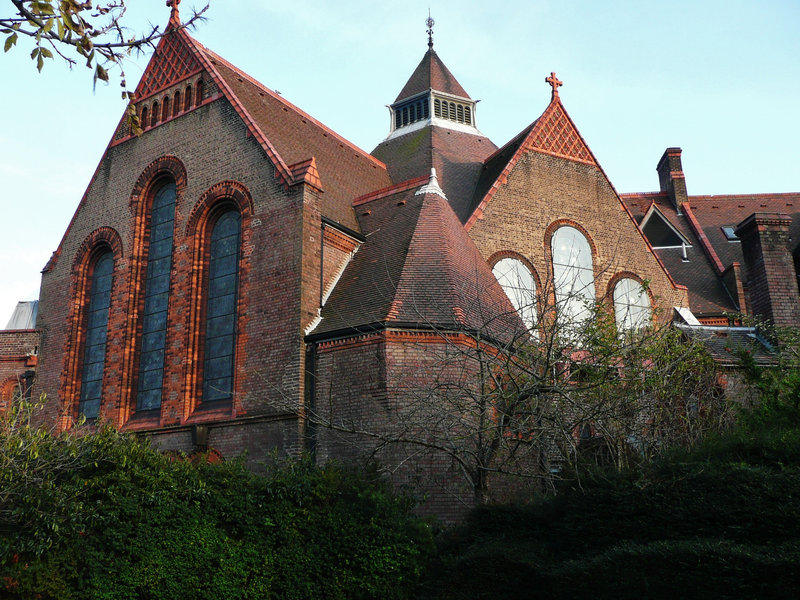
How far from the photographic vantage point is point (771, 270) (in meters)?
22.0

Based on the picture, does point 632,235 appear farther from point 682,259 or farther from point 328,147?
point 328,147

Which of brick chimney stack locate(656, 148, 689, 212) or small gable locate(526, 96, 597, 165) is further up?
brick chimney stack locate(656, 148, 689, 212)

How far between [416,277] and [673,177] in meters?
18.4

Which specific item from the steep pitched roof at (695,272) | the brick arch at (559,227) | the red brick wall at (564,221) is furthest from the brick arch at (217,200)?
the steep pitched roof at (695,272)

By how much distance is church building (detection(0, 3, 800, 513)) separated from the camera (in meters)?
16.8

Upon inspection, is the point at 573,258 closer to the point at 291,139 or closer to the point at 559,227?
the point at 559,227

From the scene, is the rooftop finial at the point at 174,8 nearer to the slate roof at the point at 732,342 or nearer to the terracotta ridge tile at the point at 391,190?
the terracotta ridge tile at the point at 391,190

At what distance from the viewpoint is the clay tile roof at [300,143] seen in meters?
20.0

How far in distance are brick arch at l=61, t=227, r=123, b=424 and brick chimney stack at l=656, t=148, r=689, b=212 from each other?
20888 millimetres

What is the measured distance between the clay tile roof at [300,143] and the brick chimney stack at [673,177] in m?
12.4

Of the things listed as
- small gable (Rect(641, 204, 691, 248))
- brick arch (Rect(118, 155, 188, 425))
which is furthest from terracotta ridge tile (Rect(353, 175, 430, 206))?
small gable (Rect(641, 204, 691, 248))

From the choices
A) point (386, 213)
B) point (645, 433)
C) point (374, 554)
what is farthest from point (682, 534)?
point (386, 213)

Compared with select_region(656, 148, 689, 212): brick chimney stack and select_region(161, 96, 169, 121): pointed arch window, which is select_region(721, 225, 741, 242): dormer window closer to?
select_region(656, 148, 689, 212): brick chimney stack

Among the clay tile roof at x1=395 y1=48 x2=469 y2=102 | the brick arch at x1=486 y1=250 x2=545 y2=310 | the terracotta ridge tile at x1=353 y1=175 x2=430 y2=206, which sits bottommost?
the brick arch at x1=486 y1=250 x2=545 y2=310
